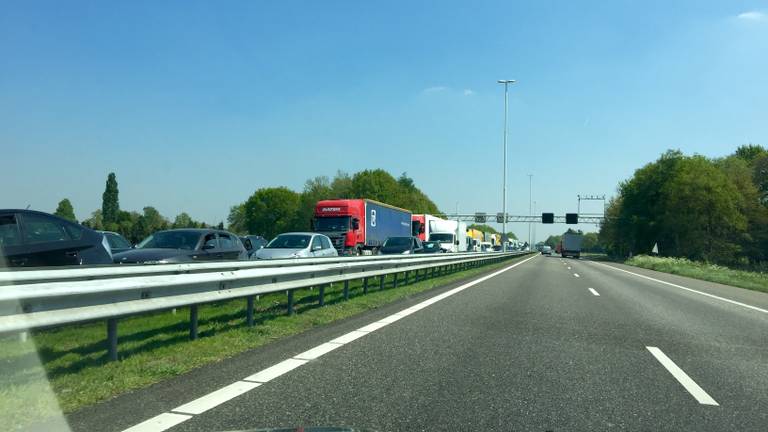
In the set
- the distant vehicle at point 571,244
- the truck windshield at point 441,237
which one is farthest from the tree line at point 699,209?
the truck windshield at point 441,237

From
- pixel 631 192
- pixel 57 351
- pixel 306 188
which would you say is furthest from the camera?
pixel 306 188

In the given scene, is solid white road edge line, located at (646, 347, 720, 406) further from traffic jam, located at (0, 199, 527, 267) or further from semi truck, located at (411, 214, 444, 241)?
semi truck, located at (411, 214, 444, 241)

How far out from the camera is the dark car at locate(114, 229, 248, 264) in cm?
1088

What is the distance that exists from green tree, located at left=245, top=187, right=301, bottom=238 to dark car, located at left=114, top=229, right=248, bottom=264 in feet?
350

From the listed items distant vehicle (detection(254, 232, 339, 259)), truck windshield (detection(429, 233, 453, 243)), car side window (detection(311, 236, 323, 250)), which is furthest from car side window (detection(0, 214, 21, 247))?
truck windshield (detection(429, 233, 453, 243))

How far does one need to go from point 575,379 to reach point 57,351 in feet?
18.0

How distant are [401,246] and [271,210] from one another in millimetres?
98933

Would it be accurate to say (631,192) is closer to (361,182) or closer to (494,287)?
(361,182)

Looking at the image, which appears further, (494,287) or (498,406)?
(494,287)

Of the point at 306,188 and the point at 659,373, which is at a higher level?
the point at 306,188

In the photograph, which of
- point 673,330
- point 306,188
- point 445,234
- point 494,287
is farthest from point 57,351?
point 306,188

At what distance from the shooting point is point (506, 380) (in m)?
5.39

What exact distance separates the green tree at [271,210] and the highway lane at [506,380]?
11284 cm

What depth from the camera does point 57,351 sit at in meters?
6.54
